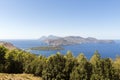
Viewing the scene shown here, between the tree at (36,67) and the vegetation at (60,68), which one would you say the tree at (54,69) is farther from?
the tree at (36,67)

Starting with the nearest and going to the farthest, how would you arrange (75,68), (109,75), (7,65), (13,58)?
(109,75)
(75,68)
(7,65)
(13,58)

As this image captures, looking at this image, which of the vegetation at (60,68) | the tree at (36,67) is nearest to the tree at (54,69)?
the vegetation at (60,68)

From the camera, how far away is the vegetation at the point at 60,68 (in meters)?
53.1

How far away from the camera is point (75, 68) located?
5666 centimetres

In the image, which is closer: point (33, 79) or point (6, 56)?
point (33, 79)

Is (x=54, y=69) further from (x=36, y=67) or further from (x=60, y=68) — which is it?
(x=36, y=67)

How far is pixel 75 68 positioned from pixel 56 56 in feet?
25.5

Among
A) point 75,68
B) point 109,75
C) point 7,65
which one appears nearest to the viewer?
point 109,75

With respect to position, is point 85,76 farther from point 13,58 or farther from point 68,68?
point 13,58

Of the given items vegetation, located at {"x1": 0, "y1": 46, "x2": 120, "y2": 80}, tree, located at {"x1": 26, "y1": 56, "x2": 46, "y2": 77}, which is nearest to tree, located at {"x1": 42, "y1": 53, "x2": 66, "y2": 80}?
vegetation, located at {"x1": 0, "y1": 46, "x2": 120, "y2": 80}

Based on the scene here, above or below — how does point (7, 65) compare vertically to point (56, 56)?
below

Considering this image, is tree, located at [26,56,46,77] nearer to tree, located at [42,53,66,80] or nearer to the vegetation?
the vegetation

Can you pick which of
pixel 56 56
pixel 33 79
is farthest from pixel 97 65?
pixel 33 79

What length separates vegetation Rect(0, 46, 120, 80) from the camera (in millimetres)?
53125
